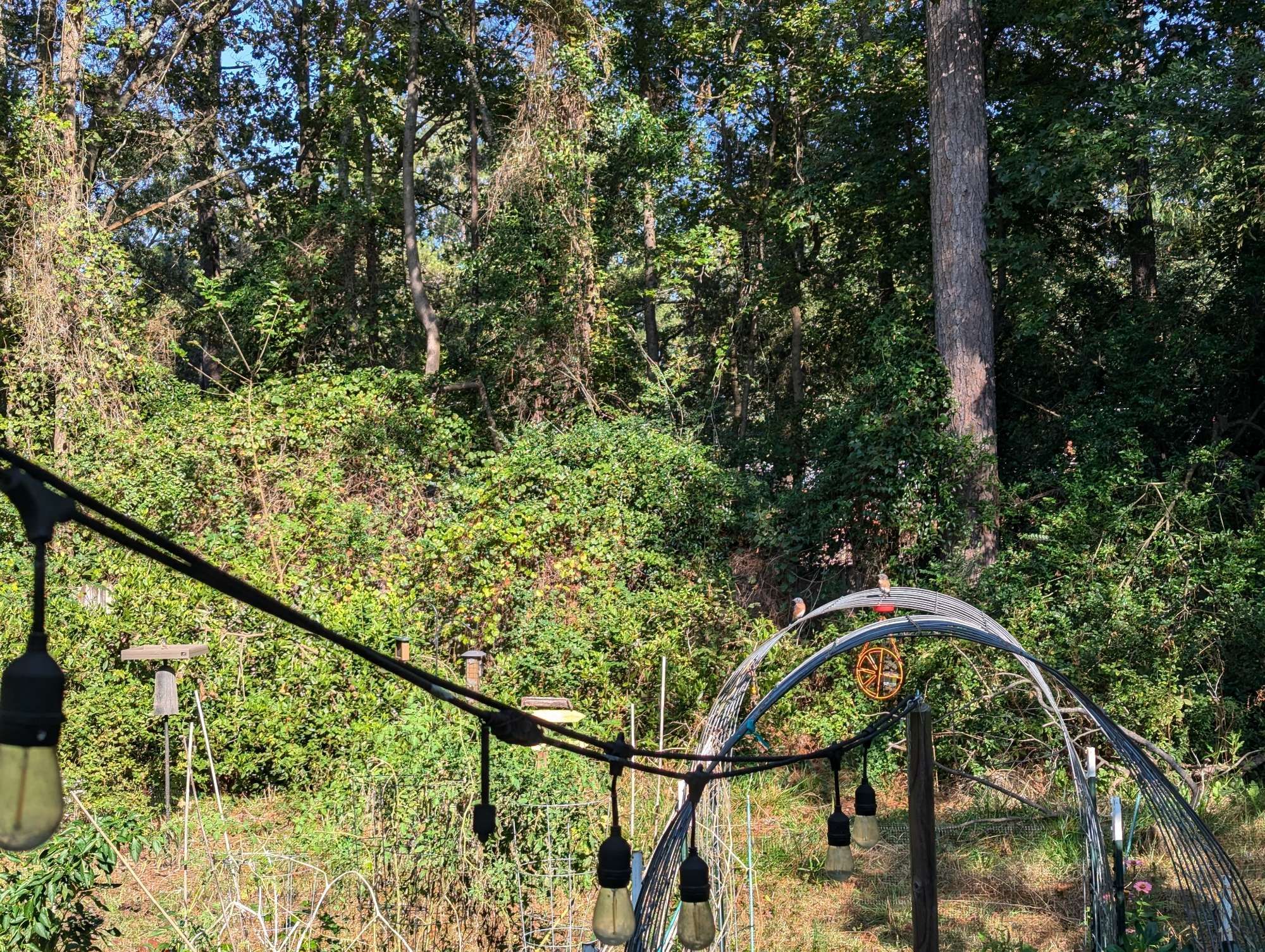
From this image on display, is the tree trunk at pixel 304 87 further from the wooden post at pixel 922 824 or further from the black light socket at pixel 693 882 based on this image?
the black light socket at pixel 693 882

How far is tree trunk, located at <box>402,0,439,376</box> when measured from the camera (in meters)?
12.9

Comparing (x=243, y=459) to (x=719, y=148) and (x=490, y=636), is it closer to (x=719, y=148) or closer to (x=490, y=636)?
(x=490, y=636)

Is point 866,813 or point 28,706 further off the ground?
point 28,706

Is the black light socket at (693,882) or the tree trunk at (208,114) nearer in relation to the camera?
the black light socket at (693,882)

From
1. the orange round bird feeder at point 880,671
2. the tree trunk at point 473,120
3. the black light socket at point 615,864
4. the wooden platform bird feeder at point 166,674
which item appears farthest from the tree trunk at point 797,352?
the black light socket at point 615,864

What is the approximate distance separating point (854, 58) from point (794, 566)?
20.2 ft

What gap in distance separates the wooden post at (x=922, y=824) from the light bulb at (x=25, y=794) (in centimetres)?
344

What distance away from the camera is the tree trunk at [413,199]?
12891mm

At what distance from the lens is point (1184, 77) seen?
8.09 meters

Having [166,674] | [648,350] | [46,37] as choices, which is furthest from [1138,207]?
[46,37]

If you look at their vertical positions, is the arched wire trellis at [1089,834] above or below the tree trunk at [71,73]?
below

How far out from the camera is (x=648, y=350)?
1452cm

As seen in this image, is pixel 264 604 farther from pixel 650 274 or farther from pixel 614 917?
pixel 650 274

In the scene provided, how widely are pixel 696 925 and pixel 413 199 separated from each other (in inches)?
456
